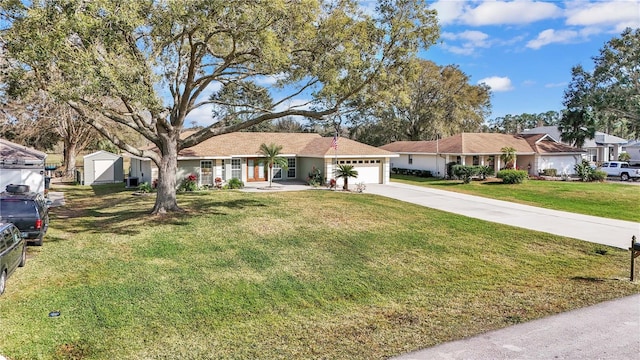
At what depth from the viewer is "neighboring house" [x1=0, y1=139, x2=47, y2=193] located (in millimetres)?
19031

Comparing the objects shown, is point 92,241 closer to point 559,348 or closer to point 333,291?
point 333,291

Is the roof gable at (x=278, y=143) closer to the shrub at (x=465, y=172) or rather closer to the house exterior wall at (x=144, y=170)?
the house exterior wall at (x=144, y=170)

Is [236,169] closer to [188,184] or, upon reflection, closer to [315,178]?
[188,184]

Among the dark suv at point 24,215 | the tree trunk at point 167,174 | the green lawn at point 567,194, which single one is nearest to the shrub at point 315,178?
the green lawn at point 567,194

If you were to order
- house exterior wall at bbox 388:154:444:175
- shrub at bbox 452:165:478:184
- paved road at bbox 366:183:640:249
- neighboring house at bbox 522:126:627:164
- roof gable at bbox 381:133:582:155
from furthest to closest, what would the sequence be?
1. neighboring house at bbox 522:126:627:164
2. house exterior wall at bbox 388:154:444:175
3. roof gable at bbox 381:133:582:155
4. shrub at bbox 452:165:478:184
5. paved road at bbox 366:183:640:249

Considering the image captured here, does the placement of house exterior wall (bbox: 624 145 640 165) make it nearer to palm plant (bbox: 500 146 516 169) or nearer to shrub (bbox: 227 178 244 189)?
palm plant (bbox: 500 146 516 169)

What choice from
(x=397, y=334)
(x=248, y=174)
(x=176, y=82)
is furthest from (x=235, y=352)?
(x=248, y=174)

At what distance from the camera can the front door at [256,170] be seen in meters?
30.7

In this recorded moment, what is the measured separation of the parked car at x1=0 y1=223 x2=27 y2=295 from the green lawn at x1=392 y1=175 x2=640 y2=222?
2330 cm

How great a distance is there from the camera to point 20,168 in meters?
19.3

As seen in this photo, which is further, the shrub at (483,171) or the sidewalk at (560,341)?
the shrub at (483,171)

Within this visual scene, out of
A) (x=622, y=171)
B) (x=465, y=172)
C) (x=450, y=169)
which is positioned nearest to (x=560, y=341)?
(x=465, y=172)

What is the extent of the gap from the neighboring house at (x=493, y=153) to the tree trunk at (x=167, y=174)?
26037 mm

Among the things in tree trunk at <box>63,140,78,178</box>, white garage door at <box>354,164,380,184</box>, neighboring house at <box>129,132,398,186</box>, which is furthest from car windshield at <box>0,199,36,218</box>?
tree trunk at <box>63,140,78,178</box>
